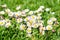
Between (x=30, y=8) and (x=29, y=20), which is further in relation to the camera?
(x=30, y=8)

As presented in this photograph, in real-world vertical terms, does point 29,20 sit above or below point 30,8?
below

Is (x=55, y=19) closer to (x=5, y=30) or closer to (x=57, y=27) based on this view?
(x=57, y=27)

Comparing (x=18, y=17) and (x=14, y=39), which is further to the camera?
(x=18, y=17)

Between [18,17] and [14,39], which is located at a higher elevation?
[18,17]

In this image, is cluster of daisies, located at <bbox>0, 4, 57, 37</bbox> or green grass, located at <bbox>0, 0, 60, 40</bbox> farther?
cluster of daisies, located at <bbox>0, 4, 57, 37</bbox>

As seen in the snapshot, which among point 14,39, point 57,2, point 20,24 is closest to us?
point 14,39

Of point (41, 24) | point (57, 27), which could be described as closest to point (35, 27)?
point (41, 24)

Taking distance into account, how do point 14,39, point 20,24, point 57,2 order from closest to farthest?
1. point 14,39
2. point 20,24
3. point 57,2

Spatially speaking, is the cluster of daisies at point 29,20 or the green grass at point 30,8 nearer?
the green grass at point 30,8
